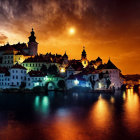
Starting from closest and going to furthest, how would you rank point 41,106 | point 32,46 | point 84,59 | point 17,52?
1. point 41,106
2. point 17,52
3. point 32,46
4. point 84,59

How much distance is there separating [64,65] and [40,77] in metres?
24.3

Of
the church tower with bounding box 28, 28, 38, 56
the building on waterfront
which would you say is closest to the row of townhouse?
the building on waterfront

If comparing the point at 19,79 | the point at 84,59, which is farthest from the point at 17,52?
the point at 84,59

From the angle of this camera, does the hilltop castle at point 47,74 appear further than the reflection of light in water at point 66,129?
Yes

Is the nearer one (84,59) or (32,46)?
(32,46)

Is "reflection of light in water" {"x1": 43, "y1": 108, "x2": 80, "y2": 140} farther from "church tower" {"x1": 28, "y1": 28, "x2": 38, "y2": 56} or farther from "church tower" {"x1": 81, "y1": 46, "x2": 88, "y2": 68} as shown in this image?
"church tower" {"x1": 81, "y1": 46, "x2": 88, "y2": 68}

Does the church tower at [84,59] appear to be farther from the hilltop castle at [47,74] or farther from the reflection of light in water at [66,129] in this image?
the reflection of light in water at [66,129]

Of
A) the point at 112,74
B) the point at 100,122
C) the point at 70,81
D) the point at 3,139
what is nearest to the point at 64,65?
the point at 70,81

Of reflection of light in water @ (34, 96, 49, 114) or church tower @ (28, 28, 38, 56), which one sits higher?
church tower @ (28, 28, 38, 56)

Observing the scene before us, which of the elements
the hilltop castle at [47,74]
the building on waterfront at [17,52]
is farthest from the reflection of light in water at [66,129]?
the building on waterfront at [17,52]

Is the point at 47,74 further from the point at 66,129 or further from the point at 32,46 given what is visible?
the point at 66,129

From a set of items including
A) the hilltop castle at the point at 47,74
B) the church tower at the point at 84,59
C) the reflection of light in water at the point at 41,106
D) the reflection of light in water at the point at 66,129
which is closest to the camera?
the reflection of light in water at the point at 66,129

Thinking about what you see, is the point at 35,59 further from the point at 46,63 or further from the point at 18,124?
the point at 18,124

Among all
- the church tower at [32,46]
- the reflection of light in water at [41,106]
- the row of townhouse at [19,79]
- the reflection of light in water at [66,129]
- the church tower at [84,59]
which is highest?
the church tower at [32,46]
